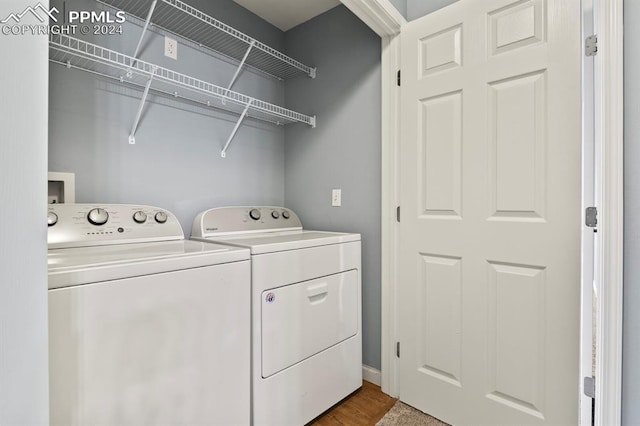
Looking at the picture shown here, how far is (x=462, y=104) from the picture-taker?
1.56 m

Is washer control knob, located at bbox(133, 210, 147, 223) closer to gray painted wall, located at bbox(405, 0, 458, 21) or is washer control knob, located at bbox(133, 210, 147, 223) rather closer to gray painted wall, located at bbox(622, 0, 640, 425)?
gray painted wall, located at bbox(405, 0, 458, 21)

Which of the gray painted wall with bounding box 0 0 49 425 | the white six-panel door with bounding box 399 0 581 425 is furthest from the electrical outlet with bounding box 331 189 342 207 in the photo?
the gray painted wall with bounding box 0 0 49 425

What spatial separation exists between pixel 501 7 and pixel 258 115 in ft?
4.80

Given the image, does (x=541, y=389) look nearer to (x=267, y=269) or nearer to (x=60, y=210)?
(x=267, y=269)

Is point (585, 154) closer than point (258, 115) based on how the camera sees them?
Yes

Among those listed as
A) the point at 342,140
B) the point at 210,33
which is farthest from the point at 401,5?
the point at 210,33

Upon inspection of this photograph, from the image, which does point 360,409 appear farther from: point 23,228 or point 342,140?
point 23,228

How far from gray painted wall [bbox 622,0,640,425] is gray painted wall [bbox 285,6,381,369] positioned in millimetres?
1066

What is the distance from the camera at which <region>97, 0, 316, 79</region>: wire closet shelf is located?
161cm

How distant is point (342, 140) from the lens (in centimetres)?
212

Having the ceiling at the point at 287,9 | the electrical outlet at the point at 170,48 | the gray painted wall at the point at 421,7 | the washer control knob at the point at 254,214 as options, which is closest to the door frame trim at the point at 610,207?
the gray painted wall at the point at 421,7

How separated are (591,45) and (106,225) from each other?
209 cm

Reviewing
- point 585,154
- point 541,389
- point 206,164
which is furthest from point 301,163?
point 541,389

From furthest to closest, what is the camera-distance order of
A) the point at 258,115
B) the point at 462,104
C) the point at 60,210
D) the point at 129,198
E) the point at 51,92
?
the point at 258,115, the point at 129,198, the point at 462,104, the point at 51,92, the point at 60,210
